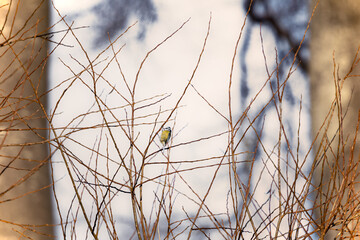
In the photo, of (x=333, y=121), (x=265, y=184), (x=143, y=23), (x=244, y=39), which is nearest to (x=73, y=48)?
(x=143, y=23)

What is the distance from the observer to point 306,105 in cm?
204

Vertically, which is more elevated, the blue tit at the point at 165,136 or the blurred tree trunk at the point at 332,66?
the blurred tree trunk at the point at 332,66

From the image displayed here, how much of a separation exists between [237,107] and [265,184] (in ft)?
1.09

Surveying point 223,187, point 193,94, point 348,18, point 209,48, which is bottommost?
point 223,187

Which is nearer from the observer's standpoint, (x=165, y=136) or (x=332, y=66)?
(x=165, y=136)

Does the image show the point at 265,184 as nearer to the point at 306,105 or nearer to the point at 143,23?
the point at 306,105

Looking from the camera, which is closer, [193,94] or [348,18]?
[193,94]

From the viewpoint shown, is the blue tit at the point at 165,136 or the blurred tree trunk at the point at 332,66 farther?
the blurred tree trunk at the point at 332,66

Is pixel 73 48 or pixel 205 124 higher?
pixel 73 48

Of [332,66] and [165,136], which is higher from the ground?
[332,66]

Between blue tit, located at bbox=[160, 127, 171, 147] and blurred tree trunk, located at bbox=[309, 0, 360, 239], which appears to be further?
blurred tree trunk, located at bbox=[309, 0, 360, 239]

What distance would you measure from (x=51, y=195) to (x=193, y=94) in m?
0.68

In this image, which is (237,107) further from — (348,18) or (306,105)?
(348,18)

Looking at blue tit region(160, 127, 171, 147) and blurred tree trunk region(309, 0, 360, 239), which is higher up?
blurred tree trunk region(309, 0, 360, 239)
